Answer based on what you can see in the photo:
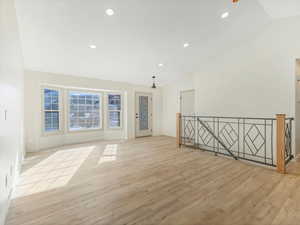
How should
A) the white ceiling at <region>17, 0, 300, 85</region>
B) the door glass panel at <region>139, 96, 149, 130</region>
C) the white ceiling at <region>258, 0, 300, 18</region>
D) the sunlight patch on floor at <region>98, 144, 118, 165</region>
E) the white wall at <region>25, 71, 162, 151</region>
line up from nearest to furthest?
the white ceiling at <region>17, 0, 300, 85</region>, the white ceiling at <region>258, 0, 300, 18</region>, the sunlight patch on floor at <region>98, 144, 118, 165</region>, the white wall at <region>25, 71, 162, 151</region>, the door glass panel at <region>139, 96, 149, 130</region>

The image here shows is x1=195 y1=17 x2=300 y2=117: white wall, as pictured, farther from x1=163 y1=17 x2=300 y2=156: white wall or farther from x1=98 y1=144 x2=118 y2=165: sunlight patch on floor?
x1=98 y1=144 x2=118 y2=165: sunlight patch on floor

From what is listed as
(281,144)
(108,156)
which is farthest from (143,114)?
(281,144)

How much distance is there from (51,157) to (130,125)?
303 cm

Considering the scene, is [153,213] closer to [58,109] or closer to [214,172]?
[214,172]

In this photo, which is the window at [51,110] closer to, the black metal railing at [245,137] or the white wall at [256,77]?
the black metal railing at [245,137]

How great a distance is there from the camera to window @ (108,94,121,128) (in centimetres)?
596

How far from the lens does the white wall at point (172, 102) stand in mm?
5973

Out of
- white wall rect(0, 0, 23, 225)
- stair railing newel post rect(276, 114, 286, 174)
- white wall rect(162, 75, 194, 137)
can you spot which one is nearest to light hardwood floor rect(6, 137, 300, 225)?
stair railing newel post rect(276, 114, 286, 174)

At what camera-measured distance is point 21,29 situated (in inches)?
104

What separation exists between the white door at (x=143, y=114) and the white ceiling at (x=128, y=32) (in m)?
1.85

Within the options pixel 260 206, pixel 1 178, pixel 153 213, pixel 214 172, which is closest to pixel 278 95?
pixel 214 172

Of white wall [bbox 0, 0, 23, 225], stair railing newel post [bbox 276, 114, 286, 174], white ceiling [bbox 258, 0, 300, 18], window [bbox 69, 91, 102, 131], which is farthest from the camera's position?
window [bbox 69, 91, 102, 131]

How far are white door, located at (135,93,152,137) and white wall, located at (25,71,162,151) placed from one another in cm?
22

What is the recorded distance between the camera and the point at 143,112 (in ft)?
21.6
